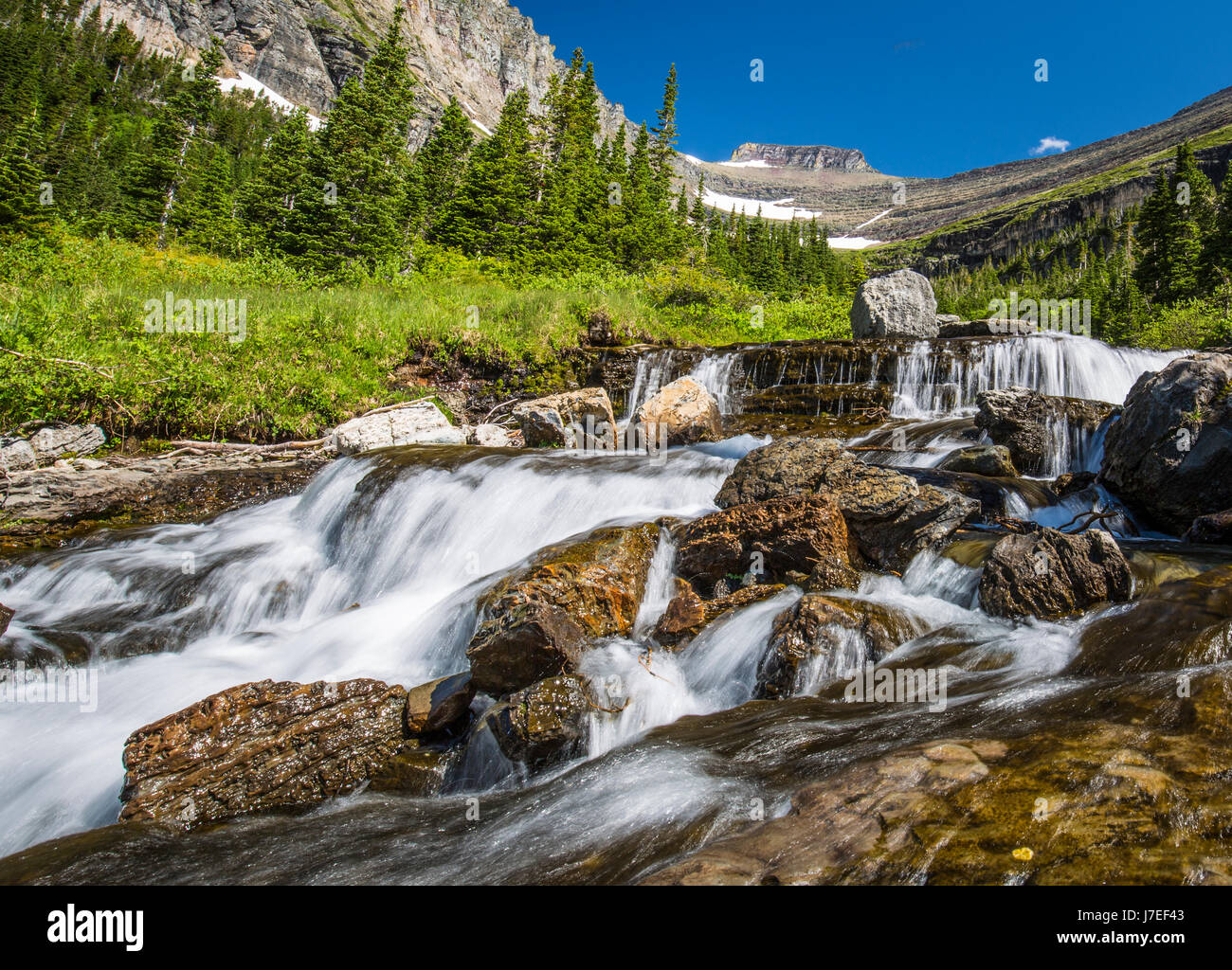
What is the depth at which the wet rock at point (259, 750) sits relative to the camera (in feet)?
14.8

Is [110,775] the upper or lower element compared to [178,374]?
lower

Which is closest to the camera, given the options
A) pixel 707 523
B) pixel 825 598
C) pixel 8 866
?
pixel 8 866

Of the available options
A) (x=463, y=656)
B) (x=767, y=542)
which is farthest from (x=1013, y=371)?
(x=463, y=656)

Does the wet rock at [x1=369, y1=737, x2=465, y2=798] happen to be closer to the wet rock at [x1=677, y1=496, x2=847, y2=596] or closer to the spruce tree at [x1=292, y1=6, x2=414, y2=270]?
the wet rock at [x1=677, y1=496, x2=847, y2=596]

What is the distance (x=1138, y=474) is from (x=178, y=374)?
1661 cm

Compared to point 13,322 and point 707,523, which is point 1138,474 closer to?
point 707,523

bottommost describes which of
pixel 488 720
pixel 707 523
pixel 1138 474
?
pixel 488 720

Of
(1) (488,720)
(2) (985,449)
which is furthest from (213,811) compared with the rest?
(2) (985,449)

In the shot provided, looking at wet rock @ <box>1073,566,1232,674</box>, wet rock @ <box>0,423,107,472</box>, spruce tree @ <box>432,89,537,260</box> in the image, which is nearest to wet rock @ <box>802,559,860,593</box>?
wet rock @ <box>1073,566,1232,674</box>

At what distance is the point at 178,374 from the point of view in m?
12.8

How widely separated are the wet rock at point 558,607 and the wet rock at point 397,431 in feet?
23.7

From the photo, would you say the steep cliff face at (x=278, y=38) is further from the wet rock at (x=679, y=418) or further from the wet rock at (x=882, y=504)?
the wet rock at (x=882, y=504)
